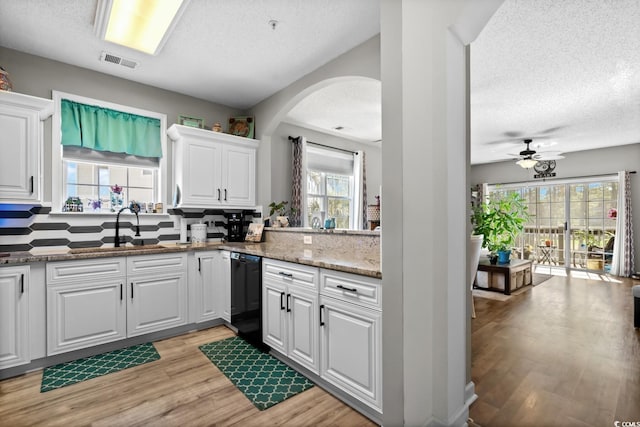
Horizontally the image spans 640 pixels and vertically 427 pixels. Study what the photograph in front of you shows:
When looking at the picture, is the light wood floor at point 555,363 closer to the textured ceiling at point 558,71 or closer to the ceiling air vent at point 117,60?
the textured ceiling at point 558,71

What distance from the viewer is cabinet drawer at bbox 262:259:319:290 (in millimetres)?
2201

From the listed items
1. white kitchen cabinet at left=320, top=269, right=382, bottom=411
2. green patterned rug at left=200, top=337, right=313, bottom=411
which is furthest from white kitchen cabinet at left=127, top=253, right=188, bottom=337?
white kitchen cabinet at left=320, top=269, right=382, bottom=411

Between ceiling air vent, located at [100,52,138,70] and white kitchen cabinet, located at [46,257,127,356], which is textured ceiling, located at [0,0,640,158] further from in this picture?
white kitchen cabinet, located at [46,257,127,356]

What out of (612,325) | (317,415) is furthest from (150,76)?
(612,325)

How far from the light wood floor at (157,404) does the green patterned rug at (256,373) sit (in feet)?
0.20

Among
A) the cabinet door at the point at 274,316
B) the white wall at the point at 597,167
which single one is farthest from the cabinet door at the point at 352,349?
the white wall at the point at 597,167

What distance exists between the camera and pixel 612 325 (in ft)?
11.3

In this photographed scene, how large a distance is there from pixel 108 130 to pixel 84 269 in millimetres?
1517

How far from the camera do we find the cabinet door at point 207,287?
328cm

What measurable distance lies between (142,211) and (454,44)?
3.38m

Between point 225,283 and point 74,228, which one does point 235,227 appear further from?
point 74,228

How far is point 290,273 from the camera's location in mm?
2393

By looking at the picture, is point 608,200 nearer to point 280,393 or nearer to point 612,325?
point 612,325

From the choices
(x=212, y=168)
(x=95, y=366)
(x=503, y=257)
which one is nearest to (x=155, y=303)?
(x=95, y=366)
